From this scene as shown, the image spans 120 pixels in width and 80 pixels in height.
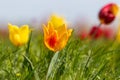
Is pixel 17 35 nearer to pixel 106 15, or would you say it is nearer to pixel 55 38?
pixel 55 38

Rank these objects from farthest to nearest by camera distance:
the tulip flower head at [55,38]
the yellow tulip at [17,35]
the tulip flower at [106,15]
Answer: the tulip flower at [106,15], the yellow tulip at [17,35], the tulip flower head at [55,38]

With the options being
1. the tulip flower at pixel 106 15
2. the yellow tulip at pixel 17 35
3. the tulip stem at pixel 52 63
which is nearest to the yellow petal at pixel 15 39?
the yellow tulip at pixel 17 35

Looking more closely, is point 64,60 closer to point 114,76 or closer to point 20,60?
point 114,76

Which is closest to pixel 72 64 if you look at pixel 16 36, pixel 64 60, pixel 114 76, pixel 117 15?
pixel 64 60

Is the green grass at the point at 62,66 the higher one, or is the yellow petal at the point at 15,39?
the yellow petal at the point at 15,39

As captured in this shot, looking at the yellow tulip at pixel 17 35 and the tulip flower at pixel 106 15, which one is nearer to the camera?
the yellow tulip at pixel 17 35

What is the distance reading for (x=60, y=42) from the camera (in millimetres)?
2287

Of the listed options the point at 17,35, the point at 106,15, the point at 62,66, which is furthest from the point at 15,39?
the point at 106,15

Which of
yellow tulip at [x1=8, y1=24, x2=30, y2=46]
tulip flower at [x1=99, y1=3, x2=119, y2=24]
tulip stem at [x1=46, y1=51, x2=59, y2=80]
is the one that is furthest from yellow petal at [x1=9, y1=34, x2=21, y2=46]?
tulip flower at [x1=99, y1=3, x2=119, y2=24]

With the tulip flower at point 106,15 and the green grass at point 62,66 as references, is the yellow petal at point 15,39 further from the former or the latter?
the tulip flower at point 106,15

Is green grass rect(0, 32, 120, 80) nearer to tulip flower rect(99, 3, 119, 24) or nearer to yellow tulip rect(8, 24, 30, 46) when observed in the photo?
yellow tulip rect(8, 24, 30, 46)

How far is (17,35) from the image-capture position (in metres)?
2.75

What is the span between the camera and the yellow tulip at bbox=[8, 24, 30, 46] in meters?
2.70

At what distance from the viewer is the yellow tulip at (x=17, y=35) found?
2.70m
